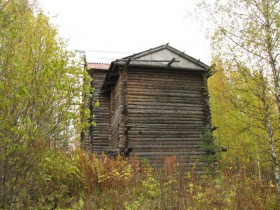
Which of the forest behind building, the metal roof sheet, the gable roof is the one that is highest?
the metal roof sheet

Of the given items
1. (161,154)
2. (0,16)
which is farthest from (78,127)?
(161,154)

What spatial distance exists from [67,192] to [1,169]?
325cm

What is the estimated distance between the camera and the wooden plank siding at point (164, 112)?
1502 cm

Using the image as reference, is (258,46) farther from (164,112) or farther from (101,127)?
(101,127)

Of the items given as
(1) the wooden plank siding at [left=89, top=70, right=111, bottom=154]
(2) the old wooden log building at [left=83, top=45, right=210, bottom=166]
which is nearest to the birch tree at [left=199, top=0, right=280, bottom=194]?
(2) the old wooden log building at [left=83, top=45, right=210, bottom=166]

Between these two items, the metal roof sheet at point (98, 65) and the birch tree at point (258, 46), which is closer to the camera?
the birch tree at point (258, 46)

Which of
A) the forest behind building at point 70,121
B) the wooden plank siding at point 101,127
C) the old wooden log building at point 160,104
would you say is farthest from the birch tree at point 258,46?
the wooden plank siding at point 101,127

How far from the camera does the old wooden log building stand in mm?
14992

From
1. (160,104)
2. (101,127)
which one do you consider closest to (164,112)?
A: (160,104)

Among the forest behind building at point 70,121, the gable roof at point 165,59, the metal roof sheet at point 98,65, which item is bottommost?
the forest behind building at point 70,121

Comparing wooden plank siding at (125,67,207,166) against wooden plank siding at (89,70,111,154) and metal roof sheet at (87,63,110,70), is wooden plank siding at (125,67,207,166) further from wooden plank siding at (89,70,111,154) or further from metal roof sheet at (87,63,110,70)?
metal roof sheet at (87,63,110,70)

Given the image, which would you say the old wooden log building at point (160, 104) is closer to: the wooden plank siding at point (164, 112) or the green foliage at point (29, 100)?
the wooden plank siding at point (164, 112)

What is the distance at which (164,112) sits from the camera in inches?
618

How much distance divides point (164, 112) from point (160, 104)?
490mm
